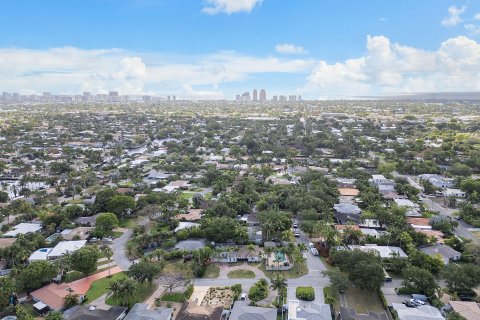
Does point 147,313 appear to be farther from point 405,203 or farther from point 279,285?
point 405,203

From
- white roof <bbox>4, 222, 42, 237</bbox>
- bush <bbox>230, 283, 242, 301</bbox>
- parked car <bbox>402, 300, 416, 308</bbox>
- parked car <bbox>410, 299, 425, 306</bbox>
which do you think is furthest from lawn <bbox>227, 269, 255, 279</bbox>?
white roof <bbox>4, 222, 42, 237</bbox>

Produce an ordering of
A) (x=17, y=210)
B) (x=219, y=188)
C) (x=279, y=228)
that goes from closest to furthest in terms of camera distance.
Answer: (x=279, y=228) < (x=17, y=210) < (x=219, y=188)

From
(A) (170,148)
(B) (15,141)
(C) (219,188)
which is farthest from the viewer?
(B) (15,141)

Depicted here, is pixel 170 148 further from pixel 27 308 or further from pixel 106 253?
pixel 27 308

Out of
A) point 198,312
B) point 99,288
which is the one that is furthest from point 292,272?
point 99,288

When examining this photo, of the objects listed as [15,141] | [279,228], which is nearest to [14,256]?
[279,228]

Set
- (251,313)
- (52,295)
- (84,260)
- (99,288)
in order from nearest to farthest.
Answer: (251,313), (52,295), (99,288), (84,260)

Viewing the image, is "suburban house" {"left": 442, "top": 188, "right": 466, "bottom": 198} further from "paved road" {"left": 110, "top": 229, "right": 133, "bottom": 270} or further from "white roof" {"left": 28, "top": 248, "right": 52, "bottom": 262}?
"white roof" {"left": 28, "top": 248, "right": 52, "bottom": 262}

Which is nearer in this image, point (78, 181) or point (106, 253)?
point (106, 253)

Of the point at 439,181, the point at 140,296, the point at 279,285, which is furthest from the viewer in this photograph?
the point at 439,181
